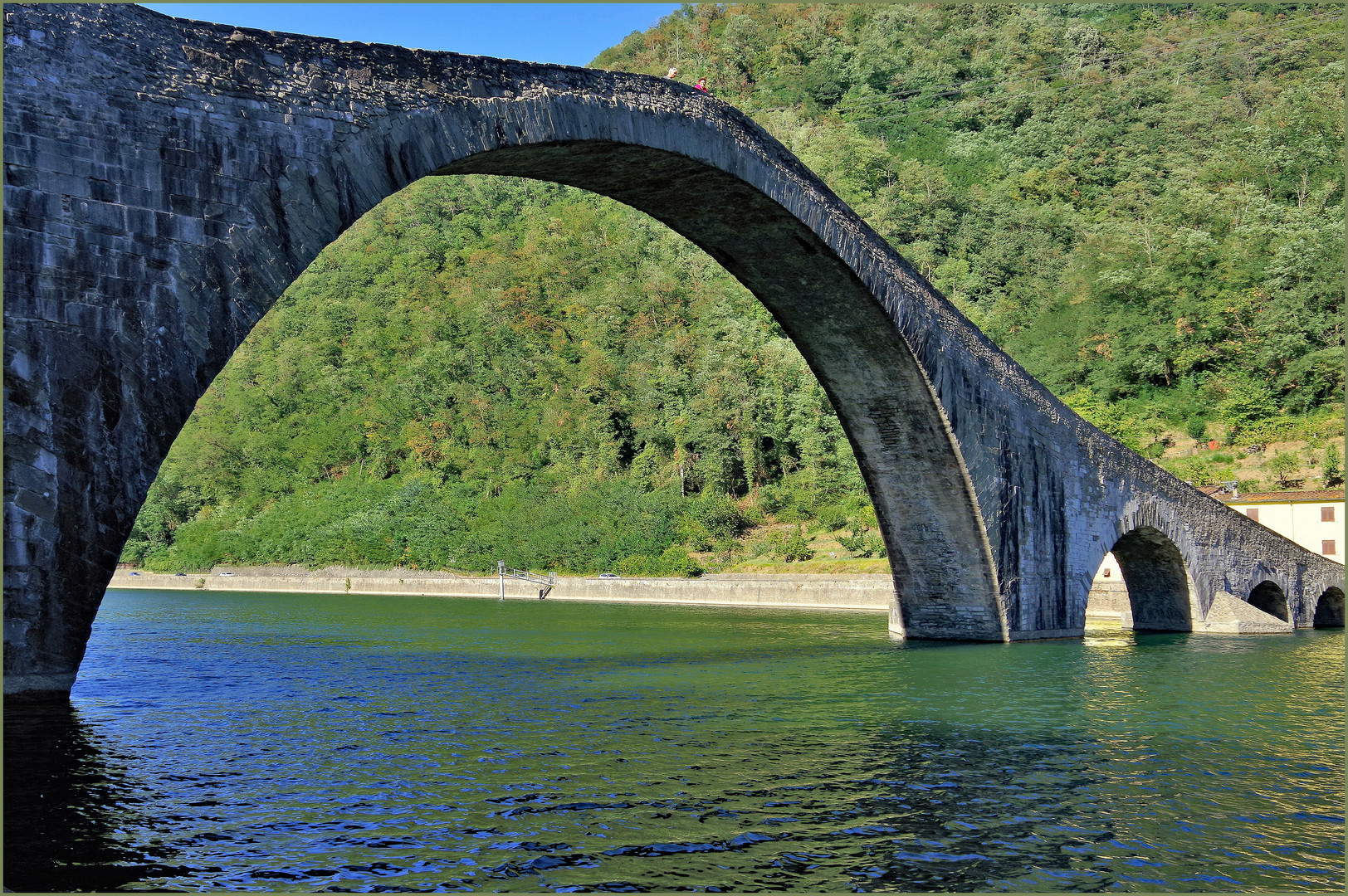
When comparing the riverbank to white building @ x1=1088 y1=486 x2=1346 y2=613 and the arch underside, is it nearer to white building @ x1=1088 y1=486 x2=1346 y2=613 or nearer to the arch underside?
the arch underside

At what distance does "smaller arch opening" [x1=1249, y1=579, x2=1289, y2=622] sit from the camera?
2464 centimetres

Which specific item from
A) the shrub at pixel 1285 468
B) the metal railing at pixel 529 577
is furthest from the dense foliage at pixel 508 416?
the shrub at pixel 1285 468

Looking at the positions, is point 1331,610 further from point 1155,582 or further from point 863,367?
point 863,367

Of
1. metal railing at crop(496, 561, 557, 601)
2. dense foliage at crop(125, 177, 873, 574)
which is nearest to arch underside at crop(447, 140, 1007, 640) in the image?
dense foliage at crop(125, 177, 873, 574)

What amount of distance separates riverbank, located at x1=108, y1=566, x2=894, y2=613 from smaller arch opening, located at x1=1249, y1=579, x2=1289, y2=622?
816 cm

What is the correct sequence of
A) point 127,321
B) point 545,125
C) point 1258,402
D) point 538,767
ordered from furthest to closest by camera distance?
point 1258,402 → point 545,125 → point 538,767 → point 127,321

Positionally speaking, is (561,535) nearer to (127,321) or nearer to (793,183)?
(793,183)

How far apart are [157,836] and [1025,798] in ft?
21.5

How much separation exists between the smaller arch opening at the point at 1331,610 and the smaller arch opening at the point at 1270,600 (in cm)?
212

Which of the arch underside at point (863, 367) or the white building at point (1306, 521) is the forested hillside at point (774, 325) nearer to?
the white building at point (1306, 521)

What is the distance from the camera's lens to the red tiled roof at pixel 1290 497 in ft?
99.3

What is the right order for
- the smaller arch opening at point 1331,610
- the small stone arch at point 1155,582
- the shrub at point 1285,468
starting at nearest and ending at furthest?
the small stone arch at point 1155,582
the smaller arch opening at point 1331,610
the shrub at point 1285,468

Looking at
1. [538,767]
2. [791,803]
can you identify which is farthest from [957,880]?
[538,767]

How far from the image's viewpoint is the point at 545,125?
1198cm
